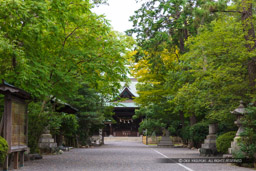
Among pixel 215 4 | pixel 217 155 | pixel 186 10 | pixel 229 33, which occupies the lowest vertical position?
pixel 217 155

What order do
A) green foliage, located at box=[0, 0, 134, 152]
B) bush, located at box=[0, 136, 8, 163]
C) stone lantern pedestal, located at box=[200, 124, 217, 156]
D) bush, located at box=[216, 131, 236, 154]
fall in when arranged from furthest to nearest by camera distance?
1. stone lantern pedestal, located at box=[200, 124, 217, 156]
2. bush, located at box=[216, 131, 236, 154]
3. green foliage, located at box=[0, 0, 134, 152]
4. bush, located at box=[0, 136, 8, 163]

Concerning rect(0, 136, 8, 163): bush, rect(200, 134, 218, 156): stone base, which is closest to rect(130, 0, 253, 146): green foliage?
rect(200, 134, 218, 156): stone base

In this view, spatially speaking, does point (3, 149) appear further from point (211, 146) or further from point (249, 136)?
point (211, 146)

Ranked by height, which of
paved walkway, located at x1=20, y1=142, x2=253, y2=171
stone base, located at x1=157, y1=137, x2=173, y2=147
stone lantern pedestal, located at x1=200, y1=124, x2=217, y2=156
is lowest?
stone base, located at x1=157, y1=137, x2=173, y2=147

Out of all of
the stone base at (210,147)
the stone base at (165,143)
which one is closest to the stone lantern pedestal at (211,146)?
the stone base at (210,147)

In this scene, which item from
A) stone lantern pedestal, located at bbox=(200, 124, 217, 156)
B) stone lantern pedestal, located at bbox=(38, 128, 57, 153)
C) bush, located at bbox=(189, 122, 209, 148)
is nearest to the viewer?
stone lantern pedestal, located at bbox=(200, 124, 217, 156)

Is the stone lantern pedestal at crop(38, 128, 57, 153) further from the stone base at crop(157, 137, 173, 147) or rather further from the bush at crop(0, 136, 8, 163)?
the stone base at crop(157, 137, 173, 147)

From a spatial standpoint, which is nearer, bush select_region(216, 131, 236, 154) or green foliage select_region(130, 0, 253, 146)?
green foliage select_region(130, 0, 253, 146)

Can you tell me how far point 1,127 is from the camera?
11.3 meters

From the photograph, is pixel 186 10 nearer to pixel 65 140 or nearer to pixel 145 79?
pixel 145 79

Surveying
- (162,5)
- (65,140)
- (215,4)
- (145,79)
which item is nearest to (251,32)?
(215,4)

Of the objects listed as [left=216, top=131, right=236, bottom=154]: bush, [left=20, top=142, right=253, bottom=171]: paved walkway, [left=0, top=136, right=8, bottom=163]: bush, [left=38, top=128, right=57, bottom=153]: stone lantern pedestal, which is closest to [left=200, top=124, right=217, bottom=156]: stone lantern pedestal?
[left=20, top=142, right=253, bottom=171]: paved walkway

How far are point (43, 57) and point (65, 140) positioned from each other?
17983mm

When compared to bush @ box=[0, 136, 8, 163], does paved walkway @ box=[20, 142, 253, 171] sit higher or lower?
lower
